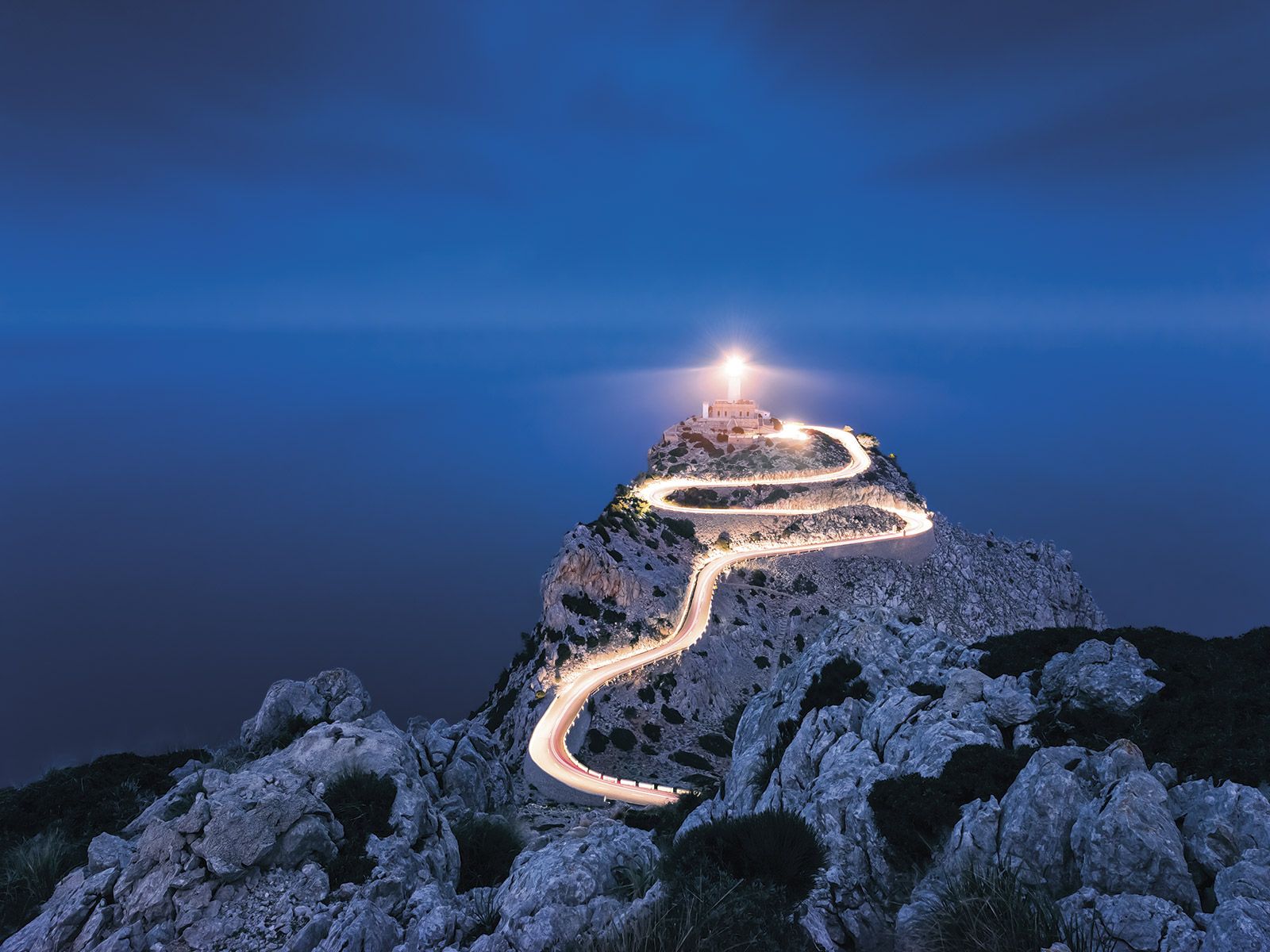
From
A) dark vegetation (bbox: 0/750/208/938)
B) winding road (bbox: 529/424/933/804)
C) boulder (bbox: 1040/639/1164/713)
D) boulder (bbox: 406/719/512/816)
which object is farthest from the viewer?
winding road (bbox: 529/424/933/804)

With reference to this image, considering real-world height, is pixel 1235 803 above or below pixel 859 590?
above

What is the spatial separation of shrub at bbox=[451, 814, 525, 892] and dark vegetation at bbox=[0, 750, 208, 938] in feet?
26.7

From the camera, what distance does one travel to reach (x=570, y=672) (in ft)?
168

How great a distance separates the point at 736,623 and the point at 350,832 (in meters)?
49.4

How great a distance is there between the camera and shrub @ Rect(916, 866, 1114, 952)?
803cm

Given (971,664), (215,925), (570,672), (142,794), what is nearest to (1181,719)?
(971,664)

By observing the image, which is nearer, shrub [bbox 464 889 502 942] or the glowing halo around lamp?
shrub [bbox 464 889 502 942]

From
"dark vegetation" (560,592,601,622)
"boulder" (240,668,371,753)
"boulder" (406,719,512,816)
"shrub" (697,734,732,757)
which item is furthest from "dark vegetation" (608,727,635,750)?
"boulder" (240,668,371,753)

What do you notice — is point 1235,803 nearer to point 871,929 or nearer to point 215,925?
point 871,929

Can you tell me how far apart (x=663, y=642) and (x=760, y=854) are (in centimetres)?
4492

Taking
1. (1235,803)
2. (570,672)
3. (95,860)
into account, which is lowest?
(570,672)

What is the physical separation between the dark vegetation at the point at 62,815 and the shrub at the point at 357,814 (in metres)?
5.59

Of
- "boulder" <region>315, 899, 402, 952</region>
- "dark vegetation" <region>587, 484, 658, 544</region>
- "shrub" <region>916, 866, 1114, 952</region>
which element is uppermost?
"shrub" <region>916, 866, 1114, 952</region>

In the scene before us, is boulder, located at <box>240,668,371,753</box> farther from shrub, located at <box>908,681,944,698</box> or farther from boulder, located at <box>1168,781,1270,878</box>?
boulder, located at <box>1168,781,1270,878</box>
